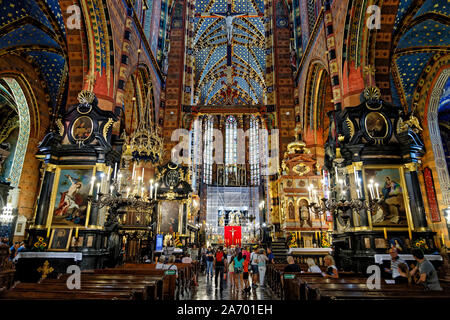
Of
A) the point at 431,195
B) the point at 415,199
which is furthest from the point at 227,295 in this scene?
the point at 431,195

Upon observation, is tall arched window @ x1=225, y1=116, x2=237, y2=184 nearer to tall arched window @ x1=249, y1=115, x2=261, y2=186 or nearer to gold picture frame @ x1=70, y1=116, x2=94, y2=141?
tall arched window @ x1=249, y1=115, x2=261, y2=186

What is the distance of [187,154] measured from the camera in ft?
58.7

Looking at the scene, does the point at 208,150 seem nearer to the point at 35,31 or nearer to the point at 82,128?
the point at 35,31

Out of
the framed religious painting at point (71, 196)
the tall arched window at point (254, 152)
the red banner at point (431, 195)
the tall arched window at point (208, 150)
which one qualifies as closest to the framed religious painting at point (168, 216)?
the framed religious painting at point (71, 196)

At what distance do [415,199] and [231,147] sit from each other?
32444mm

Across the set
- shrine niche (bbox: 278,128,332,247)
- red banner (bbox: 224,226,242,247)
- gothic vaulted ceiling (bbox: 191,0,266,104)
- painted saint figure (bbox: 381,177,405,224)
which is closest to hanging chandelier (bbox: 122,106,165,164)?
shrine niche (bbox: 278,128,332,247)

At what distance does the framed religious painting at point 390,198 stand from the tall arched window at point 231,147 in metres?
29.7

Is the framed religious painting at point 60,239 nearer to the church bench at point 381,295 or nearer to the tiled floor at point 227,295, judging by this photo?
the tiled floor at point 227,295

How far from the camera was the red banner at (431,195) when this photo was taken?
42.4 feet

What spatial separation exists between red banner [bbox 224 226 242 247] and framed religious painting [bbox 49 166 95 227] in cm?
2511

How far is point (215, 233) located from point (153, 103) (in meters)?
20.9

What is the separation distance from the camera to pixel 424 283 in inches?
154

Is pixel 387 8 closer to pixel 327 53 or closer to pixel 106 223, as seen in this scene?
pixel 327 53
